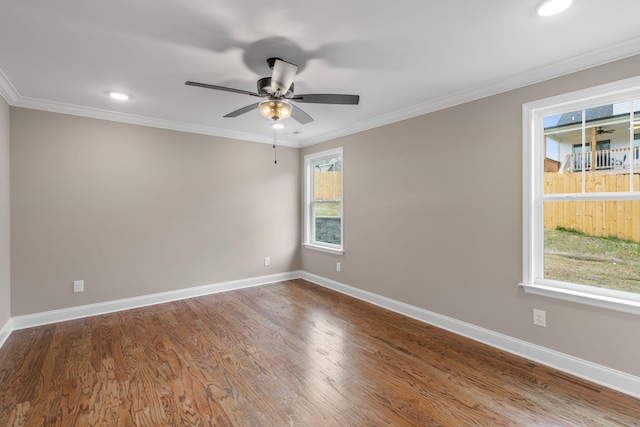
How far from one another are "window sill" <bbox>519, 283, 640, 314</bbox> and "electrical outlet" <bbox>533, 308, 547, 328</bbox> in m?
0.15

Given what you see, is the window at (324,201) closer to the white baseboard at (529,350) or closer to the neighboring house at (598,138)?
the white baseboard at (529,350)

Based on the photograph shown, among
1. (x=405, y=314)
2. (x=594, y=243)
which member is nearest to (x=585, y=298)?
(x=594, y=243)

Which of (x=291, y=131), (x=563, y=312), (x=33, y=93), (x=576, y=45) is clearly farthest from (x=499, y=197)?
(x=33, y=93)

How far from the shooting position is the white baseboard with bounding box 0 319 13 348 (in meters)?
2.88

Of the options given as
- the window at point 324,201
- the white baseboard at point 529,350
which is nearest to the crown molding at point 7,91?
the window at point 324,201

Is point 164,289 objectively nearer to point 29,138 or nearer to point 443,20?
point 29,138

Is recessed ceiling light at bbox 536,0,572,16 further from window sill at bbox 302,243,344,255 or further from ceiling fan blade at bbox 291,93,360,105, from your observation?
window sill at bbox 302,243,344,255

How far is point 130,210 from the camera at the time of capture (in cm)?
384

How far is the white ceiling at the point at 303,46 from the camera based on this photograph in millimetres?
1753

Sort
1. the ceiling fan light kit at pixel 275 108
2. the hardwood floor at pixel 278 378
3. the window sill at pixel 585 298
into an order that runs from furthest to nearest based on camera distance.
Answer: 1. the ceiling fan light kit at pixel 275 108
2. the window sill at pixel 585 298
3. the hardwood floor at pixel 278 378

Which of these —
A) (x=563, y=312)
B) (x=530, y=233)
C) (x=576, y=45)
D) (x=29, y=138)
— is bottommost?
(x=563, y=312)

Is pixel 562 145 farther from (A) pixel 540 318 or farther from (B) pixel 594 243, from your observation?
(A) pixel 540 318

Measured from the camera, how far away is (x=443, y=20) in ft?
6.09

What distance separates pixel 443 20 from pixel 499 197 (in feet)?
5.47
